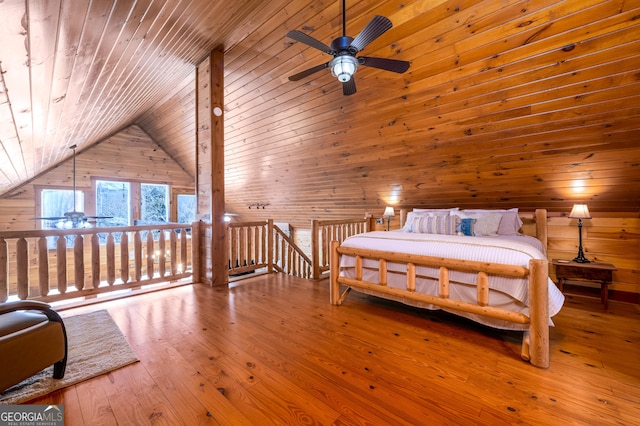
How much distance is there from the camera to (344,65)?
6.45 feet

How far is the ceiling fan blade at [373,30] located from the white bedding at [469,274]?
1692 millimetres

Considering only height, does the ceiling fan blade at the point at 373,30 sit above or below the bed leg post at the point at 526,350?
above

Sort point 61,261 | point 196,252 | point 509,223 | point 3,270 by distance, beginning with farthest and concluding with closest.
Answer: point 196,252, point 509,223, point 61,261, point 3,270

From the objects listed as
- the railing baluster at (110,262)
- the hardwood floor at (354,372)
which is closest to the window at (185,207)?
the railing baluster at (110,262)

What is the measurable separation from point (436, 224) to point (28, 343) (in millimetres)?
3739

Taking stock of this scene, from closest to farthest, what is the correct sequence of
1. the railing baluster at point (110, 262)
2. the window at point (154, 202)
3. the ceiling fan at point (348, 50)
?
the ceiling fan at point (348, 50), the railing baluster at point (110, 262), the window at point (154, 202)

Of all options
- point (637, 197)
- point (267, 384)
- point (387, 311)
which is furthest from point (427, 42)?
point (267, 384)

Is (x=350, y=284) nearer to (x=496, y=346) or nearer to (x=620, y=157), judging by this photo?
(x=496, y=346)

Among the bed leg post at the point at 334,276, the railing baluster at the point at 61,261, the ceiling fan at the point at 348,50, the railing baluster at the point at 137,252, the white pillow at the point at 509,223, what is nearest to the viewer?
the ceiling fan at the point at 348,50

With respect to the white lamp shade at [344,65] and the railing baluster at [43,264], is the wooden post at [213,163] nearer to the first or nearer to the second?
the railing baluster at [43,264]

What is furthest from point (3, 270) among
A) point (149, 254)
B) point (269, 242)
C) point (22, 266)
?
point (269, 242)

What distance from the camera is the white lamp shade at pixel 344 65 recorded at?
195cm

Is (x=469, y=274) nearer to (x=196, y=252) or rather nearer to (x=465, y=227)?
(x=465, y=227)

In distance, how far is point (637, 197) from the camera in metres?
3.02
